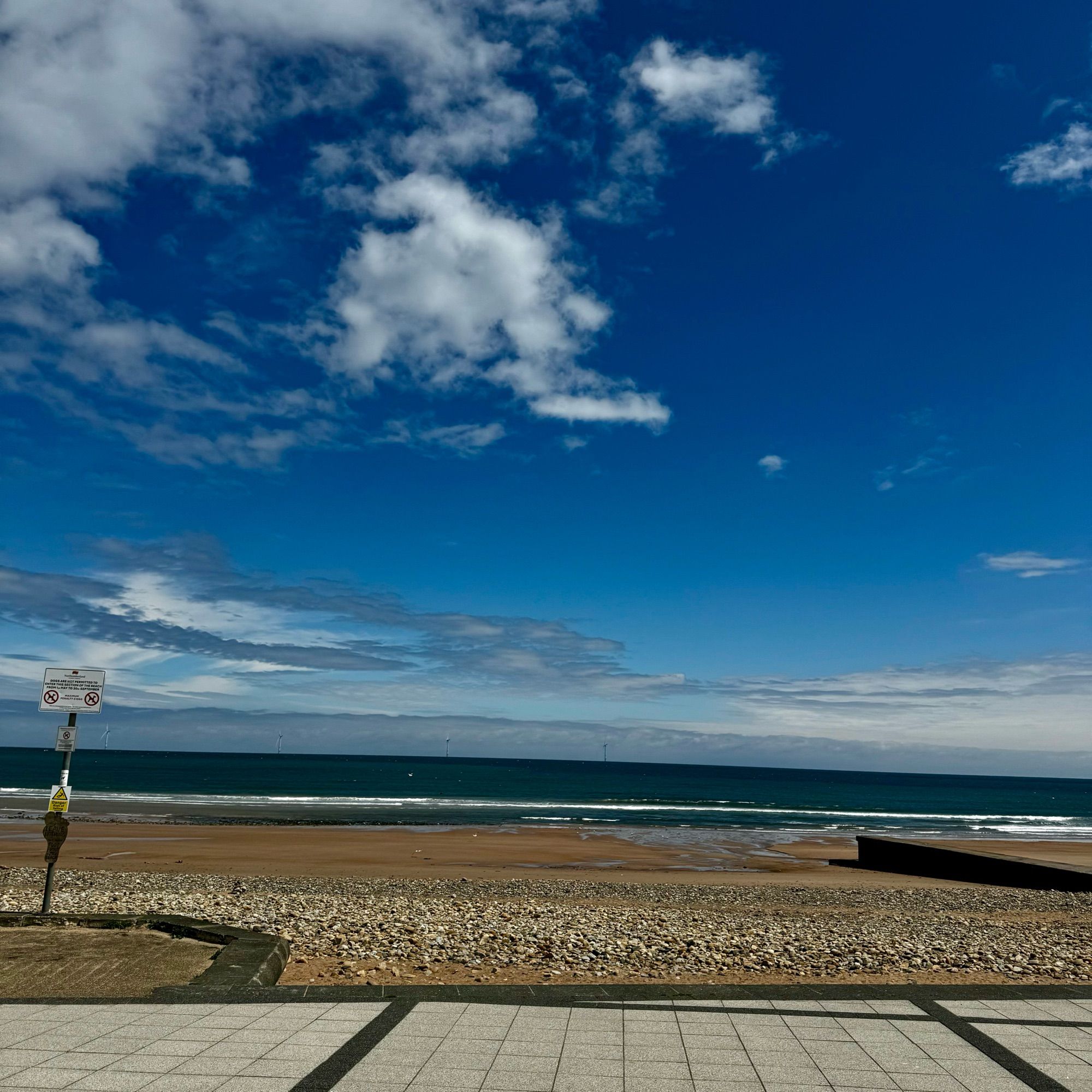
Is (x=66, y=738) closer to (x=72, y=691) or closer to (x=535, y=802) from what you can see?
(x=72, y=691)

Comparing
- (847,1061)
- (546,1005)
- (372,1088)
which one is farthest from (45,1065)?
(847,1061)

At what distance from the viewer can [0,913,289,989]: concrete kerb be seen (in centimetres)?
802

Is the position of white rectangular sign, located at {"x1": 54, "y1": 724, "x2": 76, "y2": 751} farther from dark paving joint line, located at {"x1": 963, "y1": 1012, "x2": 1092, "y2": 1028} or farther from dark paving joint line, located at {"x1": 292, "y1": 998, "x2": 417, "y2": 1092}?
dark paving joint line, located at {"x1": 963, "y1": 1012, "x2": 1092, "y2": 1028}

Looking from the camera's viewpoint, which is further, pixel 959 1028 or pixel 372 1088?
pixel 959 1028

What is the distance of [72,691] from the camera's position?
1084cm

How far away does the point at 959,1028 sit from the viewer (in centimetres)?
675

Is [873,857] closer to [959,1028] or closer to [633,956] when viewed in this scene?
[633,956]

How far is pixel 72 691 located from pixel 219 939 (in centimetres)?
392

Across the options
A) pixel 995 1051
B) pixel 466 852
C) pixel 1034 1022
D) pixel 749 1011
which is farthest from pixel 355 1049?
pixel 466 852

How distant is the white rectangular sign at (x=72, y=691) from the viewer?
35.1 feet

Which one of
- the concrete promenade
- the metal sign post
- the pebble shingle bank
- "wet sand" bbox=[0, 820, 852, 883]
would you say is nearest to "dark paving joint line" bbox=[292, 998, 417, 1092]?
the concrete promenade

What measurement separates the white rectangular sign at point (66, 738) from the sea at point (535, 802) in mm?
34868

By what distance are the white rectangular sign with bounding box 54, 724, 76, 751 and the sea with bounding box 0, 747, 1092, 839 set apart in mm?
34868

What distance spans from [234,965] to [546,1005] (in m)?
3.33
